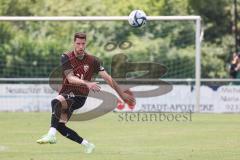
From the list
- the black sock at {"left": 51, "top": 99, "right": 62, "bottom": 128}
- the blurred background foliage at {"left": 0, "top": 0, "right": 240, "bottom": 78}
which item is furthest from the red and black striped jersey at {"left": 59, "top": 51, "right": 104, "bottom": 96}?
the blurred background foliage at {"left": 0, "top": 0, "right": 240, "bottom": 78}

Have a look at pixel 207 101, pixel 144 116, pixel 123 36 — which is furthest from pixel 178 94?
pixel 123 36

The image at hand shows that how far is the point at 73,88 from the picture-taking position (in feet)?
47.1

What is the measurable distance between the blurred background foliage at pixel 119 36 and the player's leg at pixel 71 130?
19.3 meters

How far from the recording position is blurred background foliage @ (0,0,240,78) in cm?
3556

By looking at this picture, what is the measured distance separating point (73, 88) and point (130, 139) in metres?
3.71

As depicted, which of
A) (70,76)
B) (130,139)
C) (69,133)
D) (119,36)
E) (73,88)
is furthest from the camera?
(119,36)

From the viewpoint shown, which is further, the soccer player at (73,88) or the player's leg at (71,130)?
the player's leg at (71,130)

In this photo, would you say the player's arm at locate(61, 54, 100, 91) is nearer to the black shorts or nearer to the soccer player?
the soccer player

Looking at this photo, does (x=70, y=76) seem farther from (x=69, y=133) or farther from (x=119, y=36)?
(x=119, y=36)

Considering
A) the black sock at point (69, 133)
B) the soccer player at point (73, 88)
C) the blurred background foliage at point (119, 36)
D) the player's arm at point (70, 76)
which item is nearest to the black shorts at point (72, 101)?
the soccer player at point (73, 88)

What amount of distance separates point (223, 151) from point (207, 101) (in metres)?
14.2

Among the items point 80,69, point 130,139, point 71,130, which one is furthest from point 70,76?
point 130,139

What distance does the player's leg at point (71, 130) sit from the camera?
14125 mm

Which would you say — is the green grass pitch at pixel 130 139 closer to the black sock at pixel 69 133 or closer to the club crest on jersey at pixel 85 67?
the black sock at pixel 69 133
